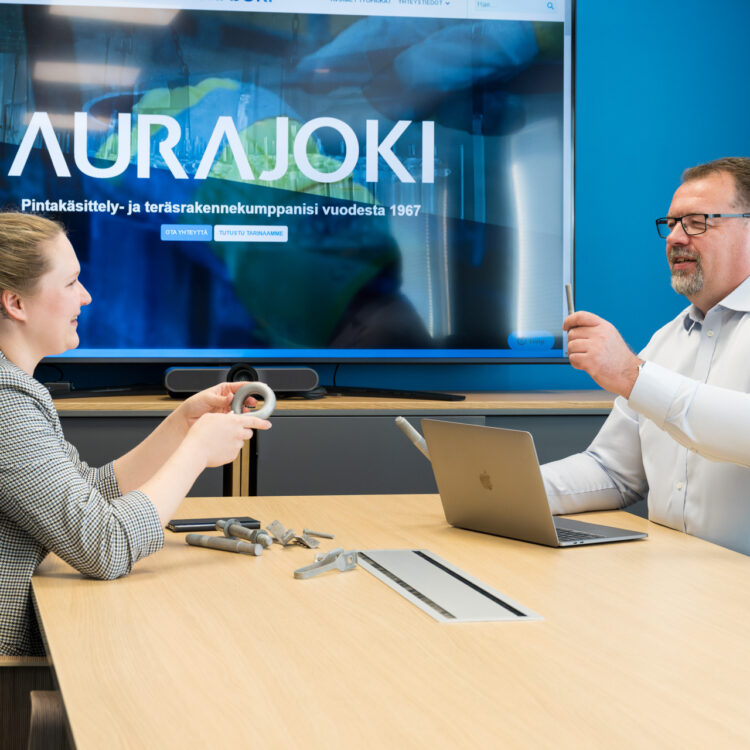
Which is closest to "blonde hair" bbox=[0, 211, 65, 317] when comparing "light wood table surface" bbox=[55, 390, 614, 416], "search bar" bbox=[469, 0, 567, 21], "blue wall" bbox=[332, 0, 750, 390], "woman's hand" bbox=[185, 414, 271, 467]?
"woman's hand" bbox=[185, 414, 271, 467]

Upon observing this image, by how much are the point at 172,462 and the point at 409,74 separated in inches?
93.9

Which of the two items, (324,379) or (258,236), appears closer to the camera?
(258,236)

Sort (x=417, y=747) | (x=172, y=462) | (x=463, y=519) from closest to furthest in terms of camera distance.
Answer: (x=417, y=747), (x=172, y=462), (x=463, y=519)

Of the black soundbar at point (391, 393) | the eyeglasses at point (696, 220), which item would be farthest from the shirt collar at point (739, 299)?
the black soundbar at point (391, 393)

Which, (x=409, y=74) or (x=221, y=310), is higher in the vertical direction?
(x=409, y=74)

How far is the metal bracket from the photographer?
4.69 feet

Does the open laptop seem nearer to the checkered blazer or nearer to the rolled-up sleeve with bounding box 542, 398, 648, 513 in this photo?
the rolled-up sleeve with bounding box 542, 398, 648, 513

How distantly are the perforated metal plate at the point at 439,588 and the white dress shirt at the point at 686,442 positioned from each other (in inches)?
21.6

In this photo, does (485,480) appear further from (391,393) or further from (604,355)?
(391,393)

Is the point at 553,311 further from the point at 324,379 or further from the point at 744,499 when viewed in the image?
the point at 744,499

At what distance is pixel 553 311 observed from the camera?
11.8ft

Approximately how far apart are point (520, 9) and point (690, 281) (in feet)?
5.83

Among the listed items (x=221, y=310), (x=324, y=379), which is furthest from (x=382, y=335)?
(x=221, y=310)

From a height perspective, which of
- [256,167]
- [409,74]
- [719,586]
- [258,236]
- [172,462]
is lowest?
[719,586]
